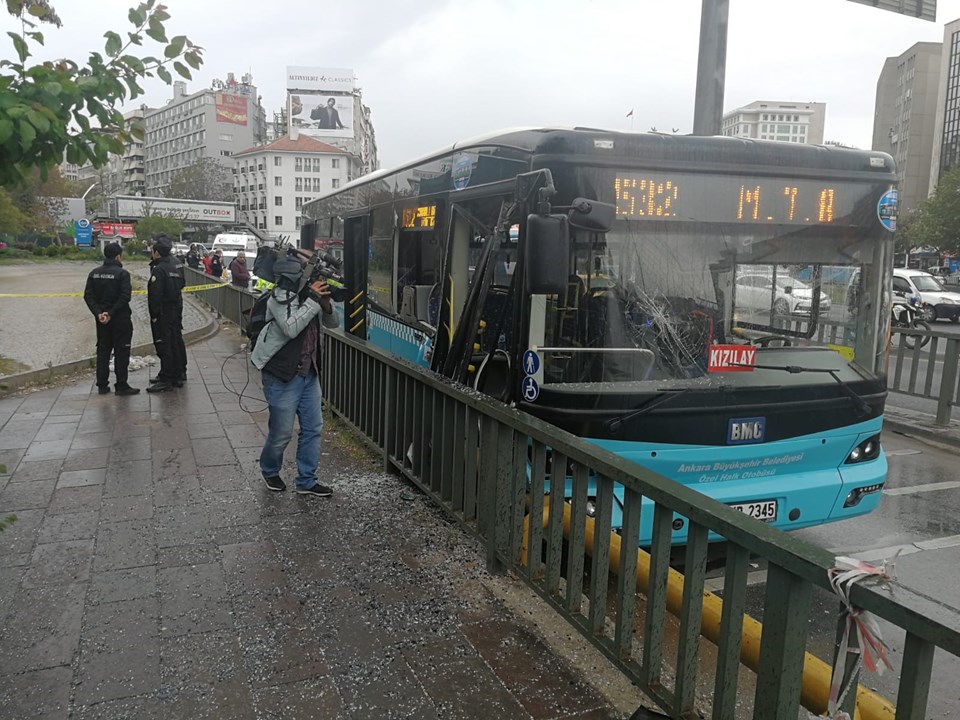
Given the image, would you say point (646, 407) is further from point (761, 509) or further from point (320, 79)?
point (320, 79)

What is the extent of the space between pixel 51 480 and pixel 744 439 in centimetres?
499

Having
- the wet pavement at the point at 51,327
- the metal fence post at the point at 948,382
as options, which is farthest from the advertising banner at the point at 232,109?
the metal fence post at the point at 948,382

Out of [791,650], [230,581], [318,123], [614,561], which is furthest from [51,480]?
[318,123]

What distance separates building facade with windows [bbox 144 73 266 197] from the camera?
127 meters

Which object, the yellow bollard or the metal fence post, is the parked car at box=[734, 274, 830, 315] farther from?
the metal fence post

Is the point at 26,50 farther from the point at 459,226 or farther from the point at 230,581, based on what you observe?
the point at 459,226

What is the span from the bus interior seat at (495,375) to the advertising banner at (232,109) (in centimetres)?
13385

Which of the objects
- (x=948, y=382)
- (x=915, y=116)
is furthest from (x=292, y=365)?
(x=915, y=116)

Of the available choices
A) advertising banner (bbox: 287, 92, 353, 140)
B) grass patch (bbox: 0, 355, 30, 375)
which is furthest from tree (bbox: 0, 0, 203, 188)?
advertising banner (bbox: 287, 92, 353, 140)

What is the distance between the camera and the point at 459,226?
567cm

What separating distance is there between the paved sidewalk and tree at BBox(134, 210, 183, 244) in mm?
72988

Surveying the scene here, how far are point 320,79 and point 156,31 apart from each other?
127315 mm

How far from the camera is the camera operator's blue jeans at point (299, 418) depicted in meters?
5.35

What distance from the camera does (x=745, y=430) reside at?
446cm
